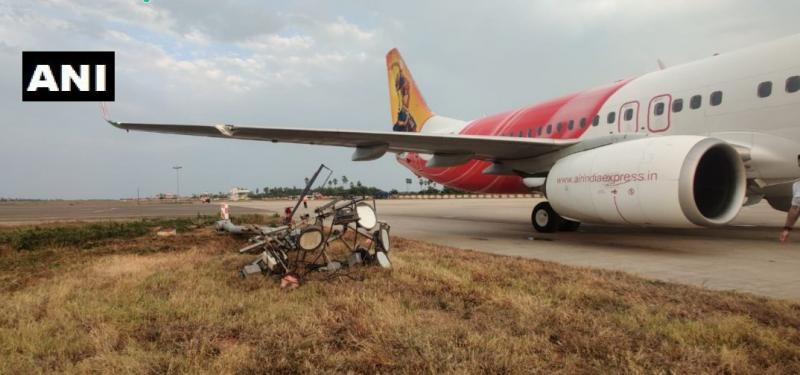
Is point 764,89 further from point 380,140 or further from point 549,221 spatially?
point 380,140

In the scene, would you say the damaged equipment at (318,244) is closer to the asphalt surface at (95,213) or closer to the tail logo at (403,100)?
the tail logo at (403,100)

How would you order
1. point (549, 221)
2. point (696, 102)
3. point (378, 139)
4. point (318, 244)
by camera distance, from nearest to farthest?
point (318, 244)
point (696, 102)
point (378, 139)
point (549, 221)

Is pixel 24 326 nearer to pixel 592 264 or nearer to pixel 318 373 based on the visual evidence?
pixel 318 373

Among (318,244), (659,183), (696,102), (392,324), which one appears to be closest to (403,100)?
(696,102)

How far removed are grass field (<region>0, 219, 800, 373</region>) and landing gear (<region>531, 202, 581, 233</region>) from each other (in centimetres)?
523

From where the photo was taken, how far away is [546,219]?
10070 millimetres

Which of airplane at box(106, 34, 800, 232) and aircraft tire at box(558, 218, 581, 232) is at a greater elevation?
airplane at box(106, 34, 800, 232)

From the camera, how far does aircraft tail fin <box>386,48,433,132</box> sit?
754 inches

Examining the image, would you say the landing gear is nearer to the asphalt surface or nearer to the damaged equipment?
the damaged equipment

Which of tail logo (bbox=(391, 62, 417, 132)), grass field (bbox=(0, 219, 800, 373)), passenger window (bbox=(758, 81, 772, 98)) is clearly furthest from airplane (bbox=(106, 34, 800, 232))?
tail logo (bbox=(391, 62, 417, 132))

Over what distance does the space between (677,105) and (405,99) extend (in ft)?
41.0

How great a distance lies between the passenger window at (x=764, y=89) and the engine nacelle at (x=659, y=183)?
1.44m

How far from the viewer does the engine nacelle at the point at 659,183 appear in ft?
19.9

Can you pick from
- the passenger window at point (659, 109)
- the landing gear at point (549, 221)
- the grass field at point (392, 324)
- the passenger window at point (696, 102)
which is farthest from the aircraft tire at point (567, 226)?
the grass field at point (392, 324)
